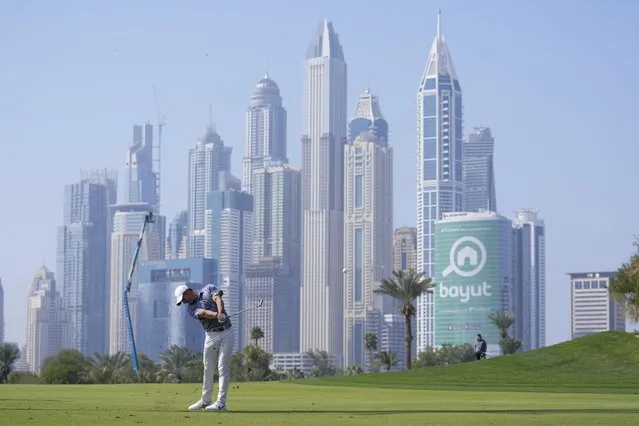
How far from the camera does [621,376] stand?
5575 cm

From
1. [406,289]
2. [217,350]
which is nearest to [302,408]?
[217,350]

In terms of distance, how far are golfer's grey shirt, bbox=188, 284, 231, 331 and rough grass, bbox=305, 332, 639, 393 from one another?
2600cm

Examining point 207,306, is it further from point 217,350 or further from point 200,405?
point 200,405

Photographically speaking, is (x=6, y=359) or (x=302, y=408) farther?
(x=6, y=359)

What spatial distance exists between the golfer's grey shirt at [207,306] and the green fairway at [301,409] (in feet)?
5.00

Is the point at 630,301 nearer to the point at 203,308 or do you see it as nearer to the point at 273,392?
the point at 273,392

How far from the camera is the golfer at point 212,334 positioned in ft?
82.4

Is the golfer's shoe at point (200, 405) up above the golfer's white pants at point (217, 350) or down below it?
below

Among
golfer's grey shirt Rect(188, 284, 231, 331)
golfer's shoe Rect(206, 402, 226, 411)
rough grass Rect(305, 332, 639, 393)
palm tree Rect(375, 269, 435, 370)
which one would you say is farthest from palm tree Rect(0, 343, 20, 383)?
golfer's shoe Rect(206, 402, 226, 411)

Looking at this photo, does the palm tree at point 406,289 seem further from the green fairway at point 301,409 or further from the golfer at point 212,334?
the golfer at point 212,334

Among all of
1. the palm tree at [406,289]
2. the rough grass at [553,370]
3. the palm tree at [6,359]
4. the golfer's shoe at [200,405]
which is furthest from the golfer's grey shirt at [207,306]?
the palm tree at [406,289]

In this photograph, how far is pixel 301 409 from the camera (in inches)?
1013

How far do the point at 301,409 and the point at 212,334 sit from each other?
6.70 ft

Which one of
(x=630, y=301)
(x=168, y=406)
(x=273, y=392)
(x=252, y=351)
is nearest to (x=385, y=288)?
(x=252, y=351)
